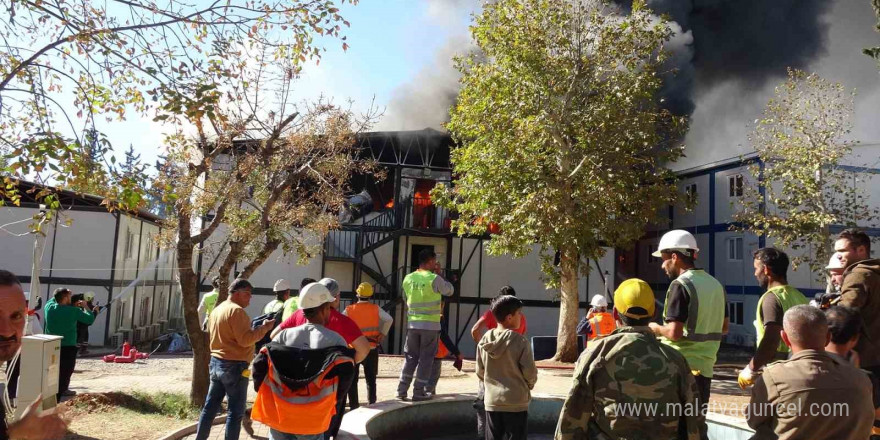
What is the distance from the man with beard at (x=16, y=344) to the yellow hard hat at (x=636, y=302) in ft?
8.26

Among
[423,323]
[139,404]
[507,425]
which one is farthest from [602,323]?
[139,404]

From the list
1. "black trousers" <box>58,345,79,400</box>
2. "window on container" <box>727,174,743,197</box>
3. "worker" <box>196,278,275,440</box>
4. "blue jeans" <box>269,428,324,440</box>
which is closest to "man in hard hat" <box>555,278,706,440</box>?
"blue jeans" <box>269,428,324,440</box>

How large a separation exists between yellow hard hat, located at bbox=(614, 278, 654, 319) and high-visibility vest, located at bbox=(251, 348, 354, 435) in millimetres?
1790

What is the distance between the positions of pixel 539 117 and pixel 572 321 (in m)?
5.26

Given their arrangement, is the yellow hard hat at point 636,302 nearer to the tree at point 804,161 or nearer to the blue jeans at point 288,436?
the blue jeans at point 288,436

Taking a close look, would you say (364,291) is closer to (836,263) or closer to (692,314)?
(692,314)

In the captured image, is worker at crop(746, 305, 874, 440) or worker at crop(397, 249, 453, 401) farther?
worker at crop(397, 249, 453, 401)

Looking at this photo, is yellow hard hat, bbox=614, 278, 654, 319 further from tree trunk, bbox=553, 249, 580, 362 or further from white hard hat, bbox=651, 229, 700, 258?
tree trunk, bbox=553, 249, 580, 362

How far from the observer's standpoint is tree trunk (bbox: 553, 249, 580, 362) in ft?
48.9

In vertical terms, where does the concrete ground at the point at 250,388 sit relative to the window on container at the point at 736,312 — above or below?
below

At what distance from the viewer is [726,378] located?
13266 millimetres

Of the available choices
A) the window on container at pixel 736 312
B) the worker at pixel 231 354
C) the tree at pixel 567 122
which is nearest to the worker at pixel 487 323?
the worker at pixel 231 354

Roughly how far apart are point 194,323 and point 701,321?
253 inches

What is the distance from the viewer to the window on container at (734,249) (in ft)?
88.1
